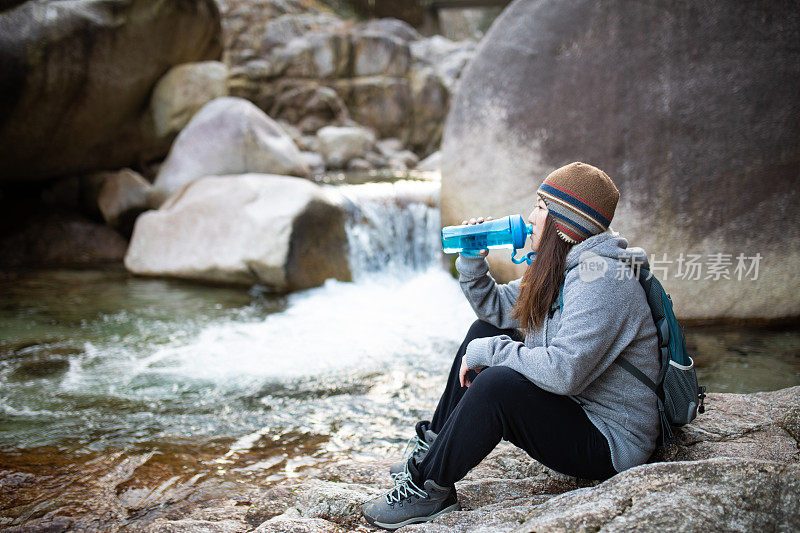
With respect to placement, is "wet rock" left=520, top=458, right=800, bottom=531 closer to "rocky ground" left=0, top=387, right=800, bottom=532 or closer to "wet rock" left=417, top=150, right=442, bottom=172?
"rocky ground" left=0, top=387, right=800, bottom=532

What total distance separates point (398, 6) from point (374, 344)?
22.0 metres

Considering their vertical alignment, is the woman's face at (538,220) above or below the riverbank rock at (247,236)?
above

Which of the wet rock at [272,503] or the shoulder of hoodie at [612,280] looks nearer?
the shoulder of hoodie at [612,280]

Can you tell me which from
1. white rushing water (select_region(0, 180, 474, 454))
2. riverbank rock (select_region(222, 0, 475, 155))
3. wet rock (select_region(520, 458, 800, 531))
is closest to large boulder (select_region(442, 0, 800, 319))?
white rushing water (select_region(0, 180, 474, 454))

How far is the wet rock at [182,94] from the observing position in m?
8.00

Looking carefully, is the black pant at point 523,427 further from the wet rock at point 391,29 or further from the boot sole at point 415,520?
the wet rock at point 391,29

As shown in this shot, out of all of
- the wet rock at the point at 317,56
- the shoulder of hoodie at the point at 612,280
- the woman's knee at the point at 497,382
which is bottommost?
the woman's knee at the point at 497,382

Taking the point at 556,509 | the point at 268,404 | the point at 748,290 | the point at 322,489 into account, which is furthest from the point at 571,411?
the point at 748,290

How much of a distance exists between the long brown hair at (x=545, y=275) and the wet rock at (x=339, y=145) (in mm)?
11516

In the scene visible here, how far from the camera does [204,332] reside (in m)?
5.09

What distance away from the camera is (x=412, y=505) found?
2.06 metres

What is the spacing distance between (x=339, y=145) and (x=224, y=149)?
6.06m

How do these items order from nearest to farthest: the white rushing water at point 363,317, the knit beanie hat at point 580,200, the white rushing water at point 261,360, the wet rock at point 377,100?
the knit beanie hat at point 580,200, the white rushing water at point 261,360, the white rushing water at point 363,317, the wet rock at point 377,100

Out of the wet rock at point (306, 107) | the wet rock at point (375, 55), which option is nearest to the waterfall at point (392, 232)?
the wet rock at point (306, 107)
